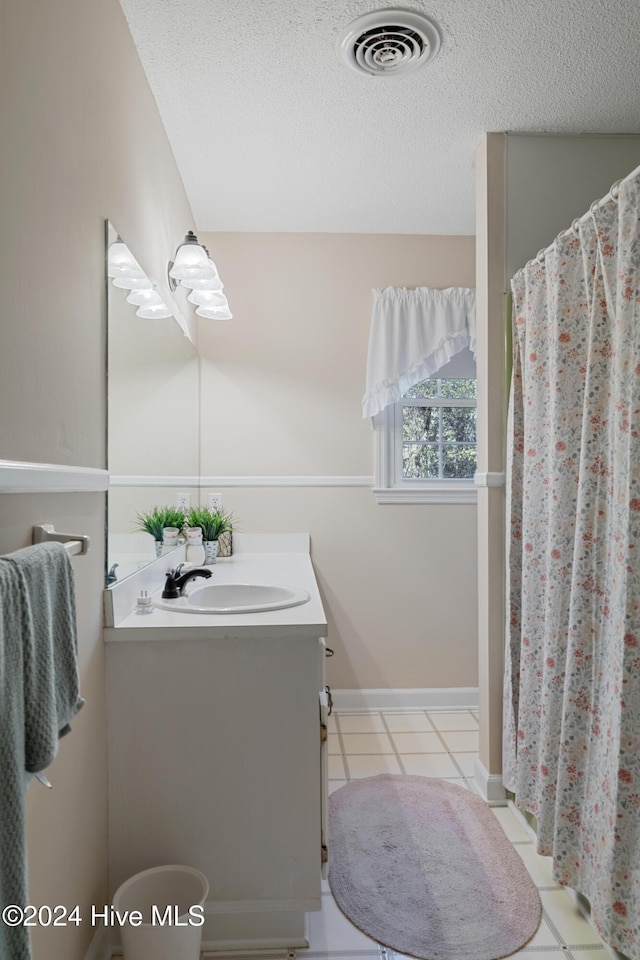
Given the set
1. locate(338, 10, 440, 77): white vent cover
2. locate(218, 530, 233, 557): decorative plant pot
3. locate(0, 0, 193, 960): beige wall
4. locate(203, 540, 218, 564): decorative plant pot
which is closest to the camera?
locate(0, 0, 193, 960): beige wall

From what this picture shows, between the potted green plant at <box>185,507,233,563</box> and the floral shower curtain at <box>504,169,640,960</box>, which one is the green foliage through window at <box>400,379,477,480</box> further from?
the floral shower curtain at <box>504,169,640,960</box>

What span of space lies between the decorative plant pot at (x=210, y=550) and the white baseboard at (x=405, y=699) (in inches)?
40.2

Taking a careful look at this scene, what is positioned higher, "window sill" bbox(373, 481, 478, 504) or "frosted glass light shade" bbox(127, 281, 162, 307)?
"frosted glass light shade" bbox(127, 281, 162, 307)

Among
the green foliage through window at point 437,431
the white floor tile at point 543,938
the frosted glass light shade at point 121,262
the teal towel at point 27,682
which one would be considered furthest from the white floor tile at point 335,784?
the frosted glass light shade at point 121,262

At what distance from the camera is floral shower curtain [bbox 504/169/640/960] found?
1393mm

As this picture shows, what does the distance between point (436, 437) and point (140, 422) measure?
1.84 meters

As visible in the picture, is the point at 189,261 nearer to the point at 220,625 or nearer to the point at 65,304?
the point at 65,304

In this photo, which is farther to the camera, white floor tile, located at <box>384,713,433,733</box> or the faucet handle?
white floor tile, located at <box>384,713,433,733</box>

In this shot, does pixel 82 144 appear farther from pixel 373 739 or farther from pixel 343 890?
pixel 373 739

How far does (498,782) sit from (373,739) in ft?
2.42

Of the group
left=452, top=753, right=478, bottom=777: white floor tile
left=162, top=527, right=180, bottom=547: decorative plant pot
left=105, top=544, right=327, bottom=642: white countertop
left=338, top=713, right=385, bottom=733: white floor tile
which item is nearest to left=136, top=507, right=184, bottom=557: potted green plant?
left=162, top=527, right=180, bottom=547: decorative plant pot

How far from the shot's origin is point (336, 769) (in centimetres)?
263

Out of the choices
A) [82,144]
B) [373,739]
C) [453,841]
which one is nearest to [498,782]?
[453,841]

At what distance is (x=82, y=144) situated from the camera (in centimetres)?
141
